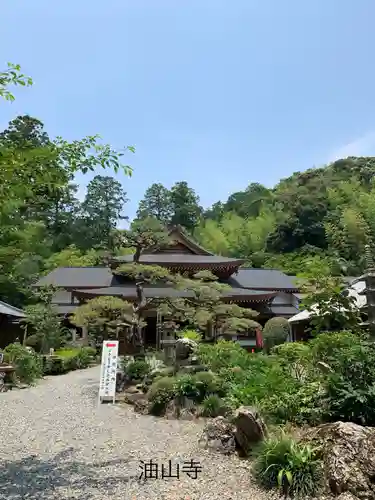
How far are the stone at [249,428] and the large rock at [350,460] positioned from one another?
0.78m

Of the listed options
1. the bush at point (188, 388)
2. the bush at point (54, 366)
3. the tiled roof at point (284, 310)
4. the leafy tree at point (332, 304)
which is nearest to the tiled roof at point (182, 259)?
the tiled roof at point (284, 310)

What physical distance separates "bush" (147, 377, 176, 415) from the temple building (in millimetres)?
9551

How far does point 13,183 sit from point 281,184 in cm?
6463

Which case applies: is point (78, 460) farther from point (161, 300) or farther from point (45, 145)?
point (161, 300)

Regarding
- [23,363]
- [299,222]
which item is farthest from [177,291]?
[299,222]

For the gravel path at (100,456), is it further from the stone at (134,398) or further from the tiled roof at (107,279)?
the tiled roof at (107,279)

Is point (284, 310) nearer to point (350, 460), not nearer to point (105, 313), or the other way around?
point (105, 313)

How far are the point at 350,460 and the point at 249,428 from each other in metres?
1.29

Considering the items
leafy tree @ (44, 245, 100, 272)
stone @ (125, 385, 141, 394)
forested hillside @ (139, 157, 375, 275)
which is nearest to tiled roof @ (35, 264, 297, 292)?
forested hillside @ (139, 157, 375, 275)

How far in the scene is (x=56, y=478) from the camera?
13.6 ft

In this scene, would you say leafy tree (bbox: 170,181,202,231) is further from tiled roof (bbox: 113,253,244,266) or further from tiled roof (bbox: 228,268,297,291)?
tiled roof (bbox: 113,253,244,266)

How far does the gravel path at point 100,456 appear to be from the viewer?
3.81 metres

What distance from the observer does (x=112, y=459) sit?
4.86 metres

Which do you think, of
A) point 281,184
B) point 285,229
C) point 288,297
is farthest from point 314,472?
point 281,184
